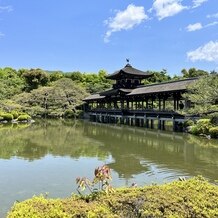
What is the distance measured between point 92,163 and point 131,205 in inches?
397

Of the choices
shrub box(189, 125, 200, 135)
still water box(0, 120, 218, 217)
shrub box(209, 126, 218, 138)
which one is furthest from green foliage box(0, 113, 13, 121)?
shrub box(209, 126, 218, 138)

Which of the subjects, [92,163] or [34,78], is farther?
[34,78]

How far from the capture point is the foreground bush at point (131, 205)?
4.36m

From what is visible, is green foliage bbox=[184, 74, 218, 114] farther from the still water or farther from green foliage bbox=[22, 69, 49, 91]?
green foliage bbox=[22, 69, 49, 91]

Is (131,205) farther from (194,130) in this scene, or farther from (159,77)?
(159,77)

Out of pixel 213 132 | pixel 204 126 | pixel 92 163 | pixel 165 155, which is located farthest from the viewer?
pixel 204 126

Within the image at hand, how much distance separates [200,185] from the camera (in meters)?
5.29

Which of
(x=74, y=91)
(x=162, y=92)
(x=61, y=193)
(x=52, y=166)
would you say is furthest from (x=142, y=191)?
(x=74, y=91)

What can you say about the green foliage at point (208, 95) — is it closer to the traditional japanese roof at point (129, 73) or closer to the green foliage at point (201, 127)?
the green foliage at point (201, 127)

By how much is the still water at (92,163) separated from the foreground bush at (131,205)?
11.8 feet

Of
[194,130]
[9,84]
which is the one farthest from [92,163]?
[9,84]

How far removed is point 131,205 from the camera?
4.65m

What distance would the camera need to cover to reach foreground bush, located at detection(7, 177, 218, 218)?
4359 mm

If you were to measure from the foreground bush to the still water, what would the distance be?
3.60 meters
